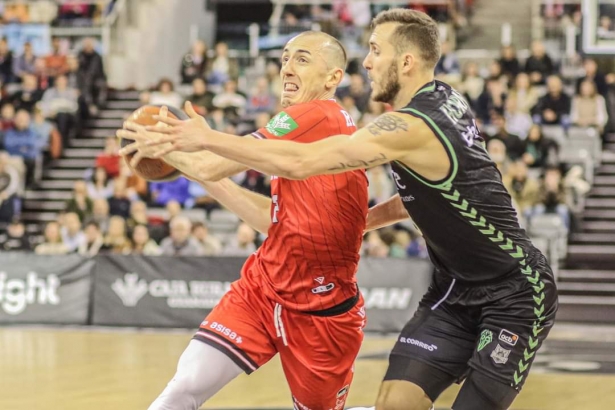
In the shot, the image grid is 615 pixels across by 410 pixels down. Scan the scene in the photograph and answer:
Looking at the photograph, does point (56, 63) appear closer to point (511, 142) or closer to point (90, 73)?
point (90, 73)

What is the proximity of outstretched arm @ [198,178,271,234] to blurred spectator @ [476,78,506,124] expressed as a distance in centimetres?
1148

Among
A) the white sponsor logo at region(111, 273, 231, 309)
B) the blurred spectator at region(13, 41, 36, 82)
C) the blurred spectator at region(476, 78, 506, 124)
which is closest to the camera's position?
the white sponsor logo at region(111, 273, 231, 309)

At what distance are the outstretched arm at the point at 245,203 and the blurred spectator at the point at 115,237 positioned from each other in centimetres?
924

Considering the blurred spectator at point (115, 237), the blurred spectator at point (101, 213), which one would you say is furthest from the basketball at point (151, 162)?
the blurred spectator at point (101, 213)

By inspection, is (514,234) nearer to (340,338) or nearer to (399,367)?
(399,367)

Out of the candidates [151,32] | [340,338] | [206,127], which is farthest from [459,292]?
[151,32]

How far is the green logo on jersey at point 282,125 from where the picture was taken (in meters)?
5.51

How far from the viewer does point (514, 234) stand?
512cm

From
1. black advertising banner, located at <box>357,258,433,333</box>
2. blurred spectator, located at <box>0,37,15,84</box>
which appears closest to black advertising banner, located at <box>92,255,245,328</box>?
black advertising banner, located at <box>357,258,433,333</box>

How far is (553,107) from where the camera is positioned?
56.2 ft

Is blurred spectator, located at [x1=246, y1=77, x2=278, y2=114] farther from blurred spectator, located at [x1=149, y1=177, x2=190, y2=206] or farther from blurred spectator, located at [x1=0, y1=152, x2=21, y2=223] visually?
blurred spectator, located at [x1=0, y1=152, x2=21, y2=223]

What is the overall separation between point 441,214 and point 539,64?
542 inches

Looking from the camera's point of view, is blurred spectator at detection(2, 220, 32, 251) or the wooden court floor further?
blurred spectator at detection(2, 220, 32, 251)

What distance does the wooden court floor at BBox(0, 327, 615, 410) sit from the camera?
8.73 m
